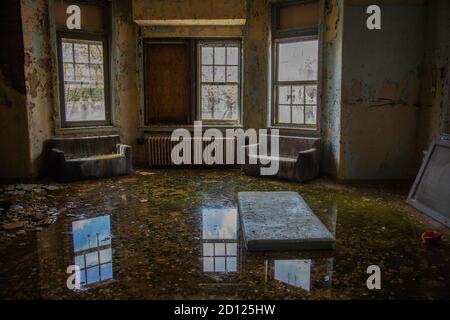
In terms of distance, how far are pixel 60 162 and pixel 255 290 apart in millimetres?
4806

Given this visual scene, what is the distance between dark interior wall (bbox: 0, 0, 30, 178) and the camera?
252 inches

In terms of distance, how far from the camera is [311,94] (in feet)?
24.0

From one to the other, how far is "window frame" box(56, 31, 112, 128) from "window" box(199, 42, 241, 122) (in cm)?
182

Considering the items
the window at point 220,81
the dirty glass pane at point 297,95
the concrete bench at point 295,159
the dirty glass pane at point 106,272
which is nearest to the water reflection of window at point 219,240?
the dirty glass pane at point 106,272

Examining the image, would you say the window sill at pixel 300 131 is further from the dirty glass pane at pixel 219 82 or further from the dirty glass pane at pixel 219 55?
the dirty glass pane at pixel 219 55

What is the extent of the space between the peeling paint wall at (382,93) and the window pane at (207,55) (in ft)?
9.07

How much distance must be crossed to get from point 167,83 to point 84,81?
1.60 meters

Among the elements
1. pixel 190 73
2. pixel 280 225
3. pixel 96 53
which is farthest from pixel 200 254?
pixel 96 53

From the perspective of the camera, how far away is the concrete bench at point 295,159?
6664 mm

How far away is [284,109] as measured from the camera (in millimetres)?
7742

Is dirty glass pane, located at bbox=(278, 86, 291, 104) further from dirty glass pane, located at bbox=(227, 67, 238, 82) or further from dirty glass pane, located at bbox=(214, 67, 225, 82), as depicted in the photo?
dirty glass pane, located at bbox=(214, 67, 225, 82)

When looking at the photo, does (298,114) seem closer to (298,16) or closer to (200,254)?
(298,16)
